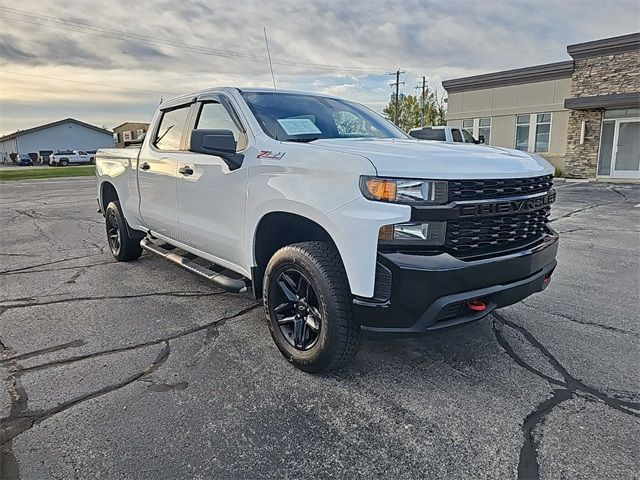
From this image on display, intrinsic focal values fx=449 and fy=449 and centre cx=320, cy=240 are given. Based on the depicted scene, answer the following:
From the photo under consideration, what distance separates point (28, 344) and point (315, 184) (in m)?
2.71

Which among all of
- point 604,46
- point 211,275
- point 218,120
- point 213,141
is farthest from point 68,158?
point 213,141

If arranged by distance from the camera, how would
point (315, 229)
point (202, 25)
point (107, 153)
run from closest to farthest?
point (315, 229) < point (107, 153) < point (202, 25)

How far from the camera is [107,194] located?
21.6 feet

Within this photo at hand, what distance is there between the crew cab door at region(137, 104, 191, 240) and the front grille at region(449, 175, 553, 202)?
2850 millimetres

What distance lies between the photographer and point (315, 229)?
3184mm

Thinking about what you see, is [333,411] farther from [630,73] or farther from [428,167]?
[630,73]

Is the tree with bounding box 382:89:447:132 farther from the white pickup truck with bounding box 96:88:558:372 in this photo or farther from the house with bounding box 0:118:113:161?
the house with bounding box 0:118:113:161

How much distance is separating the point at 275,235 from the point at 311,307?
0.70 m

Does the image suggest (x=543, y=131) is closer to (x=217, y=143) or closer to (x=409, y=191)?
(x=217, y=143)

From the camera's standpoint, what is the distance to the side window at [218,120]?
12.0 feet

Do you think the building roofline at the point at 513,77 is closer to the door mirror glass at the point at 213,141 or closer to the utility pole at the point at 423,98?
the utility pole at the point at 423,98

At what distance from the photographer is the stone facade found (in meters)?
18.9

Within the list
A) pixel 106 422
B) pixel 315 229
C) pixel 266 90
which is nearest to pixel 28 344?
pixel 106 422

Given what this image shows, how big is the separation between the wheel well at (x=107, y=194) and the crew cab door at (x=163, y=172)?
135 centimetres
